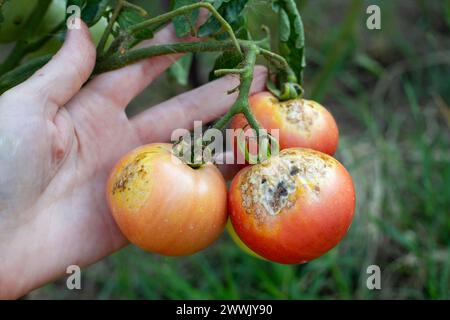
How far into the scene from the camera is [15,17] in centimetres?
105

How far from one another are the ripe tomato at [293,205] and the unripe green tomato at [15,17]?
452mm

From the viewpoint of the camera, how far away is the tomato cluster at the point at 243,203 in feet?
2.84

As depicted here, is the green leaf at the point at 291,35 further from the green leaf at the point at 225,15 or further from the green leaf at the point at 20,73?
the green leaf at the point at 20,73

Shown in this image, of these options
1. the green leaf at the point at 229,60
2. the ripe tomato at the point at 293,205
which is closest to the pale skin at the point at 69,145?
the green leaf at the point at 229,60

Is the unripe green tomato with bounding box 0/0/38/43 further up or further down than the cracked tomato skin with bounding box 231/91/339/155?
further up

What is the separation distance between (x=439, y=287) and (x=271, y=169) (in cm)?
80

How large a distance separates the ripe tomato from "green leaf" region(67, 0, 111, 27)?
33 centimetres

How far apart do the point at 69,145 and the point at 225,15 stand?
1.10 ft

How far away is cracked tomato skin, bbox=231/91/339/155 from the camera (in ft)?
3.22

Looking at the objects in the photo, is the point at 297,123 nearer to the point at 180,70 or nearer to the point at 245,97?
the point at 245,97
